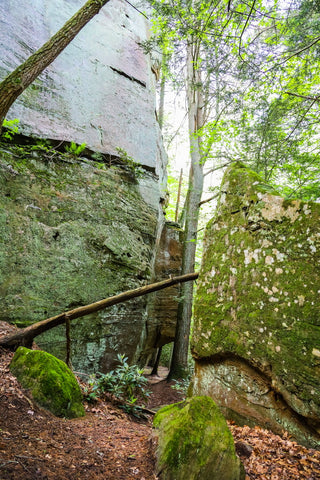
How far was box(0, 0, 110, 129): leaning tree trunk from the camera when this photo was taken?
3070 millimetres

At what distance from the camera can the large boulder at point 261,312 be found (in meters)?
2.66

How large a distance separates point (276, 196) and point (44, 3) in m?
9.69

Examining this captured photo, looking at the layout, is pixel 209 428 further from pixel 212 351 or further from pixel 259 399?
pixel 212 351

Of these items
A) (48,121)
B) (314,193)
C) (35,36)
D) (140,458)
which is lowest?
(140,458)

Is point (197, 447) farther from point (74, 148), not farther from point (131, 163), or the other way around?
point (131, 163)

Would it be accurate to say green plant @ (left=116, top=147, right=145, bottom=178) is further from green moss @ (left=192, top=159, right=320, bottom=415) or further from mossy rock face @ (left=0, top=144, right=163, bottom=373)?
green moss @ (left=192, top=159, right=320, bottom=415)

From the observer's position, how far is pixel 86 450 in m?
2.58

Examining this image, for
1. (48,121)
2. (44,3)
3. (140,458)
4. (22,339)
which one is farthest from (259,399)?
(44,3)

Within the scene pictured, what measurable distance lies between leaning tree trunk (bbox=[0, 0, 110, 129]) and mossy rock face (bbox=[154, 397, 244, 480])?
3.82 metres

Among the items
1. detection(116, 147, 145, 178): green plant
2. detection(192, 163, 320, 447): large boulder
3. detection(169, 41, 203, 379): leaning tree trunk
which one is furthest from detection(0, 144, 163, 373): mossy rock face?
detection(192, 163, 320, 447): large boulder

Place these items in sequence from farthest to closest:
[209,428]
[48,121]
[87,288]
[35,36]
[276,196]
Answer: [35,36] < [48,121] < [87,288] < [276,196] < [209,428]

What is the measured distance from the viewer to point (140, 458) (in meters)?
2.56

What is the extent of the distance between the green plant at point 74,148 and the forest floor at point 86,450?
16.7 ft

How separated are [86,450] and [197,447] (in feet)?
3.85
